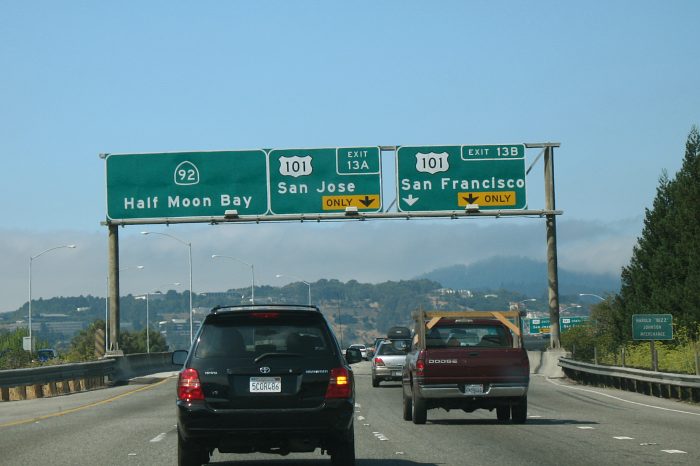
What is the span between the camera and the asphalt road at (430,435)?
14.6m

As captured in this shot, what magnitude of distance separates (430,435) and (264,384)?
7.07m

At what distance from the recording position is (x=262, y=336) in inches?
469

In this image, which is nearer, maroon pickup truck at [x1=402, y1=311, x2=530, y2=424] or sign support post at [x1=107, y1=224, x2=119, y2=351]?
maroon pickup truck at [x1=402, y1=311, x2=530, y2=424]

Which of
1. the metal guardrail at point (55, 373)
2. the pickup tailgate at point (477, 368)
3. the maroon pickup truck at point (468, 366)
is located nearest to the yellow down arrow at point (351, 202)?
the metal guardrail at point (55, 373)

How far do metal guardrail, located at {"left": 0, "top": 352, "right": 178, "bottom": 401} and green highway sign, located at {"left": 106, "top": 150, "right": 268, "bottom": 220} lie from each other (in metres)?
5.70

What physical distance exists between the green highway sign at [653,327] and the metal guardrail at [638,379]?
4.63ft

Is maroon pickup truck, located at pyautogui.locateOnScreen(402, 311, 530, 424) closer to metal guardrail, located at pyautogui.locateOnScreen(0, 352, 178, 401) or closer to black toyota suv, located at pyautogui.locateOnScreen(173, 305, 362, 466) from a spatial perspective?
metal guardrail, located at pyautogui.locateOnScreen(0, 352, 178, 401)

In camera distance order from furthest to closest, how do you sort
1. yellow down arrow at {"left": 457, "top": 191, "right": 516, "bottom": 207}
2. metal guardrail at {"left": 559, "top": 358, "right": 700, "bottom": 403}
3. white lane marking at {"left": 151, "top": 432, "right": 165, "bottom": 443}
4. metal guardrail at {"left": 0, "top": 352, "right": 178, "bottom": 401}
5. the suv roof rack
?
yellow down arrow at {"left": 457, "top": 191, "right": 516, "bottom": 207}
metal guardrail at {"left": 0, "top": 352, "right": 178, "bottom": 401}
metal guardrail at {"left": 559, "top": 358, "right": 700, "bottom": 403}
white lane marking at {"left": 151, "top": 432, "right": 165, "bottom": 443}
the suv roof rack

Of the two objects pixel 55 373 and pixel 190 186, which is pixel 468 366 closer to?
pixel 55 373

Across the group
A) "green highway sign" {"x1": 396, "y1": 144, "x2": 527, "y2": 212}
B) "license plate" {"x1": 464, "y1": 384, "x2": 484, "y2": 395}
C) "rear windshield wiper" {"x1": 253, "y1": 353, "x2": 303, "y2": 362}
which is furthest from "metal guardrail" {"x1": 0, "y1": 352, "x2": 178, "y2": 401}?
"rear windshield wiper" {"x1": 253, "y1": 353, "x2": 303, "y2": 362}

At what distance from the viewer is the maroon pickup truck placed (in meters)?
20.5

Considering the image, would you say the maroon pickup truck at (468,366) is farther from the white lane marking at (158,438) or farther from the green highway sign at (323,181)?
the green highway sign at (323,181)

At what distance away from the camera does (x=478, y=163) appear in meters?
42.9

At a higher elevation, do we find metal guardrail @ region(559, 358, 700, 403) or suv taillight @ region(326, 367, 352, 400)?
suv taillight @ region(326, 367, 352, 400)
